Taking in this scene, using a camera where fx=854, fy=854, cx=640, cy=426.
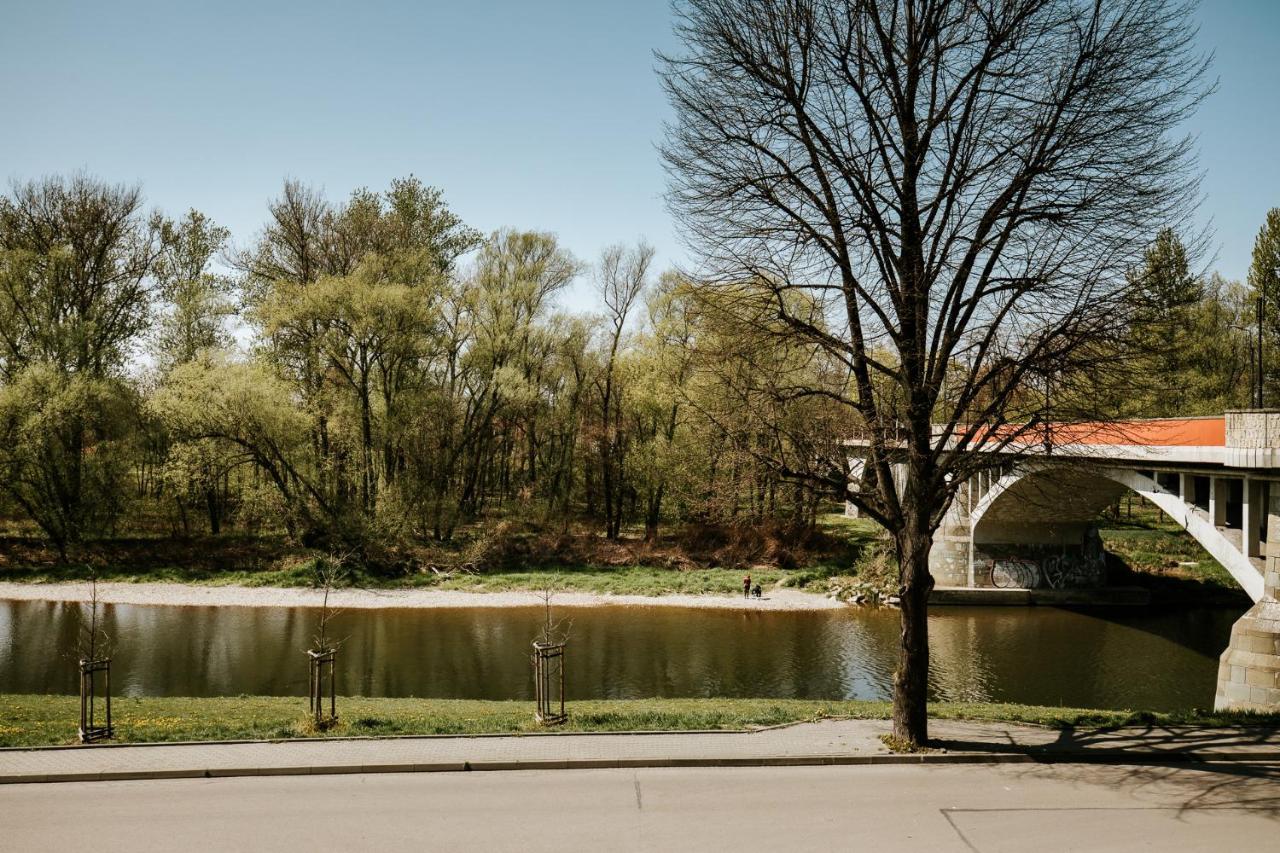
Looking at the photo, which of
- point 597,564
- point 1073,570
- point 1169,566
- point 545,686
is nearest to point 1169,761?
point 545,686

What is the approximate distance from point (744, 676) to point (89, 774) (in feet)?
48.0

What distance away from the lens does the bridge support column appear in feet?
52.8

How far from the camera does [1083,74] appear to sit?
1069 cm

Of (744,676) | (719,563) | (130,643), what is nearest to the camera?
(744,676)

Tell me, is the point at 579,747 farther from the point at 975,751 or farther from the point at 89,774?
the point at 89,774

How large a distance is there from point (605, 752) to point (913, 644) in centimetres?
444

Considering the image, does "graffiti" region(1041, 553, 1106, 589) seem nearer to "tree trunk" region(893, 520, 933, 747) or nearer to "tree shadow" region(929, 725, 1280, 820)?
"tree shadow" region(929, 725, 1280, 820)

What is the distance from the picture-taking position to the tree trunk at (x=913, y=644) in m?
11.6

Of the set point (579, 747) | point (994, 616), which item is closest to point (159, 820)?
point (579, 747)

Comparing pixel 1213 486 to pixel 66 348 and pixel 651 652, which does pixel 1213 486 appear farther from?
pixel 66 348

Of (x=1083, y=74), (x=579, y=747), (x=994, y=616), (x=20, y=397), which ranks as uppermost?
(x=1083, y=74)

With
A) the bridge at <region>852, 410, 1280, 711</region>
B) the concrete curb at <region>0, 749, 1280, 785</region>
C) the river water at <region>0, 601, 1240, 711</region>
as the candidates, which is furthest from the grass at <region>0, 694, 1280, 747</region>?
the river water at <region>0, 601, 1240, 711</region>

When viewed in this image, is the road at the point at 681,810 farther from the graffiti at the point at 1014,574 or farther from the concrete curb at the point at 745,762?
the graffiti at the point at 1014,574

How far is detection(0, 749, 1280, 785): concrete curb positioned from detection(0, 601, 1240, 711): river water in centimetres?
841
